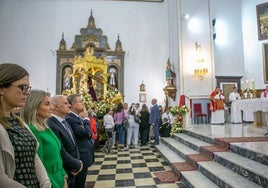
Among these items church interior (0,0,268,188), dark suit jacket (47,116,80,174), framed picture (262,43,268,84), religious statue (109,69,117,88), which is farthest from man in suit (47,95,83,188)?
framed picture (262,43,268,84)

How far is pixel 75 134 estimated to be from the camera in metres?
2.42

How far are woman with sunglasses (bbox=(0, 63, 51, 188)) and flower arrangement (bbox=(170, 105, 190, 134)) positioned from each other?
6544 millimetres

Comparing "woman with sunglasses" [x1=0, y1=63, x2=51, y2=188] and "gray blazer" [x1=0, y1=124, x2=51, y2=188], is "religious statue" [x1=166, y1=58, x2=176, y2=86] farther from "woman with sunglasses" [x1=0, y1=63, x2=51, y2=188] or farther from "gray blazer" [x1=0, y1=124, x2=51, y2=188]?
"gray blazer" [x1=0, y1=124, x2=51, y2=188]

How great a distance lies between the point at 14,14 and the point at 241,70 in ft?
42.4

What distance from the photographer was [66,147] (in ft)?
6.59

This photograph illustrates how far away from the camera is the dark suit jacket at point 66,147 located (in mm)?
1896

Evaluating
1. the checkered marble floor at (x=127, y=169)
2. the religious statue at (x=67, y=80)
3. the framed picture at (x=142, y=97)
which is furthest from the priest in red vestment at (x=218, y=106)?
the religious statue at (x=67, y=80)

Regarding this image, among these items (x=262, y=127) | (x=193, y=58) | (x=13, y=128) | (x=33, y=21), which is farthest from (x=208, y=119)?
(x=33, y=21)

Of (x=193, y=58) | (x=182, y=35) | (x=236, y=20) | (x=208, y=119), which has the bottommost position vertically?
(x=208, y=119)

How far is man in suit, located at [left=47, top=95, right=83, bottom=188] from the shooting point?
1.91m

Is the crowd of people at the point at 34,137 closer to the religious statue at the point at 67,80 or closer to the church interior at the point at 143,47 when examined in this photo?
the church interior at the point at 143,47

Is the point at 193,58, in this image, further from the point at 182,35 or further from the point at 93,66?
the point at 93,66

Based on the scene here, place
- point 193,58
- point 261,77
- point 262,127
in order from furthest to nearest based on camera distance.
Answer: point 261,77, point 193,58, point 262,127

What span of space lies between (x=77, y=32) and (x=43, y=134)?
1060 centimetres
